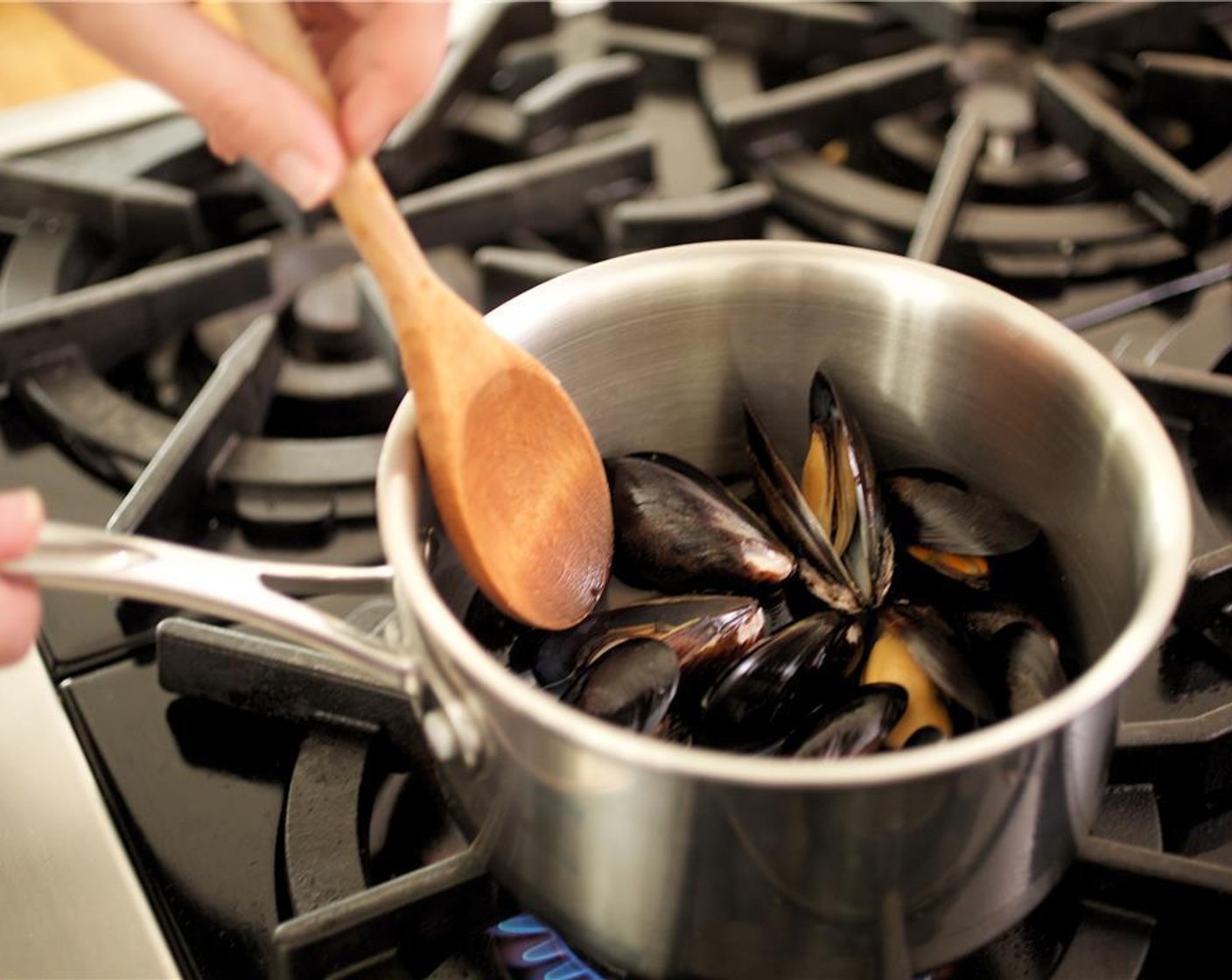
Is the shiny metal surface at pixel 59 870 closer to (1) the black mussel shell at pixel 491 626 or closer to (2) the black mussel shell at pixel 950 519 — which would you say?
(1) the black mussel shell at pixel 491 626

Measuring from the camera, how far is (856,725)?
478 mm

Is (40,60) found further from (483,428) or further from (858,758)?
(858,758)

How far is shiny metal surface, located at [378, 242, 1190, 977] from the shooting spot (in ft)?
1.22

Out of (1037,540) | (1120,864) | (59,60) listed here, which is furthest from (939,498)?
(59,60)

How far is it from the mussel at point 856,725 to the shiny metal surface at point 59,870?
254 mm

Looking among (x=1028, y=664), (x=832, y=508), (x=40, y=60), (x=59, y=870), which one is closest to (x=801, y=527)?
(x=832, y=508)

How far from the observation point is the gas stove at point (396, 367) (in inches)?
20.6

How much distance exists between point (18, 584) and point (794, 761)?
250 mm

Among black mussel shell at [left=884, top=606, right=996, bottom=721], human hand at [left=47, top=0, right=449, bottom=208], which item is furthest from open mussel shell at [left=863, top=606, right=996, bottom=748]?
human hand at [left=47, top=0, right=449, bottom=208]

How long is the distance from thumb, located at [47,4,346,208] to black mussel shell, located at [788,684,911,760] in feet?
0.82

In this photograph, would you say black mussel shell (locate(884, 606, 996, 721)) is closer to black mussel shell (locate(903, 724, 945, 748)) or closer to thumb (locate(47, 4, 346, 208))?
black mussel shell (locate(903, 724, 945, 748))

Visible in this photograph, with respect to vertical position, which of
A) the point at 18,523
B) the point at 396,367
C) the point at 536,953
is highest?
the point at 18,523

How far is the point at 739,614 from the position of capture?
54 centimetres

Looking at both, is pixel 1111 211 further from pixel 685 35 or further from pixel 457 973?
pixel 457 973
